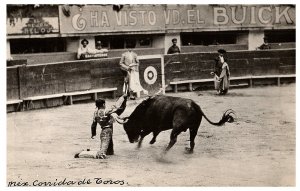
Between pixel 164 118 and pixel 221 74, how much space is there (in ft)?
8.39

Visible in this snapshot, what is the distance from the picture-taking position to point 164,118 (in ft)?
21.9

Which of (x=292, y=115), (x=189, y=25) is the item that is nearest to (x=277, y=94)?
(x=292, y=115)

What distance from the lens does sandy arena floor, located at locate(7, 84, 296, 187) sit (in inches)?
260

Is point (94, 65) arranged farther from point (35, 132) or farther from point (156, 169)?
point (156, 169)

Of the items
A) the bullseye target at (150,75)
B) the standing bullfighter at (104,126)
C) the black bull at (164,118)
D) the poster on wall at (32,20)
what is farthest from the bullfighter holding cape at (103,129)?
the bullseye target at (150,75)

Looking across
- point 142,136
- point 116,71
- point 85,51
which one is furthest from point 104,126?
point 85,51

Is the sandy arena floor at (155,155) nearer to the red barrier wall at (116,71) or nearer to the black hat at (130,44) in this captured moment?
the red barrier wall at (116,71)

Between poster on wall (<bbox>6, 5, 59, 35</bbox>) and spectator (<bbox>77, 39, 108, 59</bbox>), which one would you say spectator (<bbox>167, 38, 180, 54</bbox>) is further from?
poster on wall (<bbox>6, 5, 59, 35</bbox>)

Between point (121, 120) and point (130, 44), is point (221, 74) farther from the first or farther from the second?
point (121, 120)

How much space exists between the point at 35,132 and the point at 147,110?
48.8 inches

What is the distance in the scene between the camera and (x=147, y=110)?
682cm

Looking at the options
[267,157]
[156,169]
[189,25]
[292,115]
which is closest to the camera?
[156,169]

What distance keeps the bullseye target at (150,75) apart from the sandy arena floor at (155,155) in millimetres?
1027
